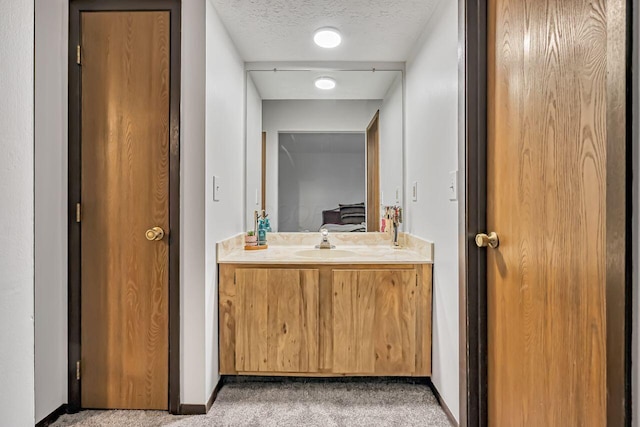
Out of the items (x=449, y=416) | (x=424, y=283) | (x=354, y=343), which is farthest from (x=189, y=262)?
(x=449, y=416)

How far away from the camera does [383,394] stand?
203 cm

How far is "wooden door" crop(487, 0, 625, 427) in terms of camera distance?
91 cm

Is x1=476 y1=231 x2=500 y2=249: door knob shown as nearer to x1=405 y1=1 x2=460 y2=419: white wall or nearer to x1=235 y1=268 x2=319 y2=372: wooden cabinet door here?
x1=405 y1=1 x2=460 y2=419: white wall

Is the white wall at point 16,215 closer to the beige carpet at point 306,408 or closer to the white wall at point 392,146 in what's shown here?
the beige carpet at point 306,408

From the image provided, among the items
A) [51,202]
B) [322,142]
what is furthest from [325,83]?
[51,202]

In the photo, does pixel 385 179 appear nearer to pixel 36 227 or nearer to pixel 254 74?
pixel 254 74

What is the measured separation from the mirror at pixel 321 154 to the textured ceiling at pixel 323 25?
252 millimetres

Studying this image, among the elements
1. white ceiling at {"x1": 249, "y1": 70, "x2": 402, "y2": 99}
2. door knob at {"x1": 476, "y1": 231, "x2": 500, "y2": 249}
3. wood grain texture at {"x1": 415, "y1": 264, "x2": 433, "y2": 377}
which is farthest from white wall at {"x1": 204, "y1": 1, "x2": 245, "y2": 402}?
door knob at {"x1": 476, "y1": 231, "x2": 500, "y2": 249}

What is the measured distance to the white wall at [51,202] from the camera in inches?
69.1

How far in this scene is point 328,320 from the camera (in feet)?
6.68

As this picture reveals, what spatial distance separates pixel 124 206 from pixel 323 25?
148cm

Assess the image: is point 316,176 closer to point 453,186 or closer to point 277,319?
point 277,319

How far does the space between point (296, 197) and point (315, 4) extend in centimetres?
130

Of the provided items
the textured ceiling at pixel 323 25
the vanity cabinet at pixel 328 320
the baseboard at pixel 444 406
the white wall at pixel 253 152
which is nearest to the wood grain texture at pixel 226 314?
the vanity cabinet at pixel 328 320
